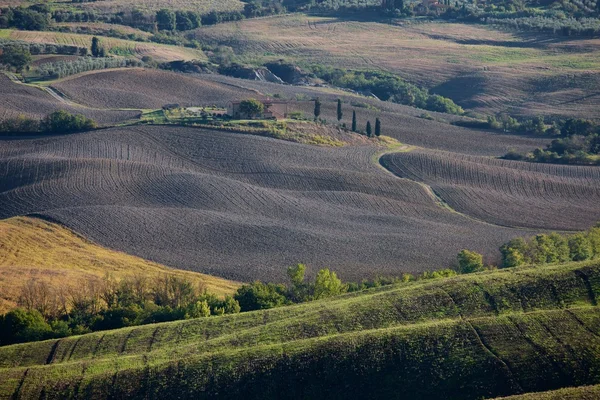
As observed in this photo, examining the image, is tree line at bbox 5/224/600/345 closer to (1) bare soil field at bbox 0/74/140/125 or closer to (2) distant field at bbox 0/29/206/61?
(1) bare soil field at bbox 0/74/140/125

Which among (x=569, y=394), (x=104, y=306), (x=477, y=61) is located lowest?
(x=477, y=61)

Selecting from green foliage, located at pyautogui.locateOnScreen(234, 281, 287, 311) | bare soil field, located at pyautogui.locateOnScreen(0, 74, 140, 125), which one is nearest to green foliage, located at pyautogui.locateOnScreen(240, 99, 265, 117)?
bare soil field, located at pyautogui.locateOnScreen(0, 74, 140, 125)

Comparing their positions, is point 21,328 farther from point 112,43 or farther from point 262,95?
point 112,43

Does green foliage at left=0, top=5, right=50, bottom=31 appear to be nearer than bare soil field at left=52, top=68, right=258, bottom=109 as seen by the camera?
No

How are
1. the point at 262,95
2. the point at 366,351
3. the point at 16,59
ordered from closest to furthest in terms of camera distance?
the point at 366,351
the point at 262,95
the point at 16,59

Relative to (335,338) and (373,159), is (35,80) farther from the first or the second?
(335,338)

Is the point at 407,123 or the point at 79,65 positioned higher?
the point at 79,65

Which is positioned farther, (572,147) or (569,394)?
(572,147)

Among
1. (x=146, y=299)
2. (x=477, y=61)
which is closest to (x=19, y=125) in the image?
(x=146, y=299)
